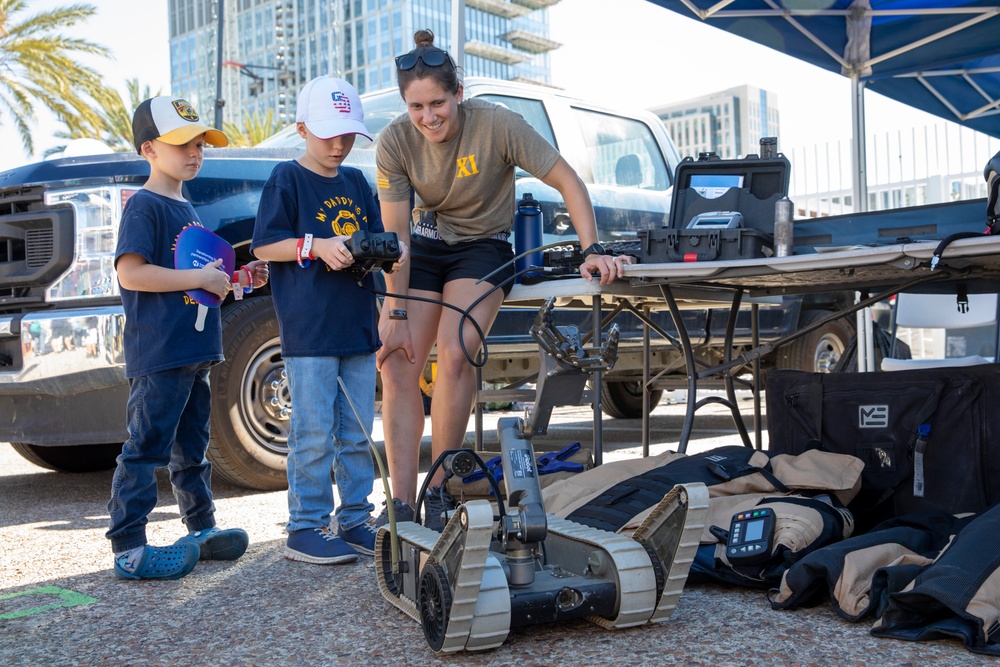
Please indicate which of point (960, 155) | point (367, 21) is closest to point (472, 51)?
point (367, 21)

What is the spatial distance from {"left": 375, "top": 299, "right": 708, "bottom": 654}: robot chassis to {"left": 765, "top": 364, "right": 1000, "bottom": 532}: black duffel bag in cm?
108

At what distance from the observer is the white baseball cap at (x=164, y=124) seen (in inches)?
123

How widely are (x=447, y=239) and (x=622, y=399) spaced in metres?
5.55

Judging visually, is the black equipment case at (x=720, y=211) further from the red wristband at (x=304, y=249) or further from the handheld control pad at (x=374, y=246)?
the red wristband at (x=304, y=249)

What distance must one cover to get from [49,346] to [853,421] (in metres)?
3.40

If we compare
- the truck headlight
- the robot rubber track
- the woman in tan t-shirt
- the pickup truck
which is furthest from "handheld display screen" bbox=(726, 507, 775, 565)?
the truck headlight

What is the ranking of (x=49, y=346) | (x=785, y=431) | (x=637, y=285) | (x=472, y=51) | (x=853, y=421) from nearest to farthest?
(x=853, y=421), (x=785, y=431), (x=637, y=285), (x=49, y=346), (x=472, y=51)

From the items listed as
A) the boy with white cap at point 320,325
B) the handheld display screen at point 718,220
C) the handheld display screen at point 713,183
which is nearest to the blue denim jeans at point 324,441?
the boy with white cap at point 320,325

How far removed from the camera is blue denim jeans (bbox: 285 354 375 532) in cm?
318

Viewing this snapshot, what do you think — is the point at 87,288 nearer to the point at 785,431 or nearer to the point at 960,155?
the point at 785,431

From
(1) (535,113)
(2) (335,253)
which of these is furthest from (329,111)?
(1) (535,113)

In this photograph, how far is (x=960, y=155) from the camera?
9188mm

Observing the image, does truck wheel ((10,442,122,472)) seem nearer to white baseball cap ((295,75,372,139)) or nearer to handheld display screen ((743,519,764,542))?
white baseball cap ((295,75,372,139))

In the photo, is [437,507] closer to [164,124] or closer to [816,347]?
[164,124]
